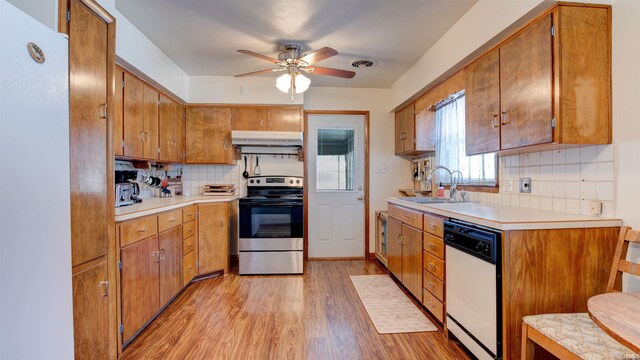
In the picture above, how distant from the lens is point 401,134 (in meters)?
3.73

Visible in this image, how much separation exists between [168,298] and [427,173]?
3.05 m

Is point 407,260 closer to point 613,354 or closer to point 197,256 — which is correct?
point 613,354

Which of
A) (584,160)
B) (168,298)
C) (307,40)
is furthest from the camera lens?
(307,40)

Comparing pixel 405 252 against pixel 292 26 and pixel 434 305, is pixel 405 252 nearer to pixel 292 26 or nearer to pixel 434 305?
pixel 434 305

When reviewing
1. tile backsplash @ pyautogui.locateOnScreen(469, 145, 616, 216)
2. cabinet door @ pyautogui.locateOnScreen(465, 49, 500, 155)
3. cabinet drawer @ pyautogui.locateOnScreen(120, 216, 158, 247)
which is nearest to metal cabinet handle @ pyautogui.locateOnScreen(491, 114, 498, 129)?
cabinet door @ pyautogui.locateOnScreen(465, 49, 500, 155)

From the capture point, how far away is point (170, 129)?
3.15 m

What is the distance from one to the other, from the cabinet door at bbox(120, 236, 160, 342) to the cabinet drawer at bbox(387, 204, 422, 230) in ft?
6.96

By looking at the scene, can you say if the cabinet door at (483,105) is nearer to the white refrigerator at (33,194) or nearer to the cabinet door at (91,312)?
the white refrigerator at (33,194)

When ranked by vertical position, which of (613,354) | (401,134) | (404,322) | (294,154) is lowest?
(404,322)

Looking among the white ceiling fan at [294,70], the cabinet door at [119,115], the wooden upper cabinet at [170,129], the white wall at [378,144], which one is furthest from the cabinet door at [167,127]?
the white wall at [378,144]

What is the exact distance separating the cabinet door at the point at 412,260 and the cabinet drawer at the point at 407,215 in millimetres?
52

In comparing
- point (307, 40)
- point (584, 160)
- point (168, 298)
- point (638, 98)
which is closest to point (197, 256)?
point (168, 298)

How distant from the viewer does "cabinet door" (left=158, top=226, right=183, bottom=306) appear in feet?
7.62

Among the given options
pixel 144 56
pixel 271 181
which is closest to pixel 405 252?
pixel 271 181
